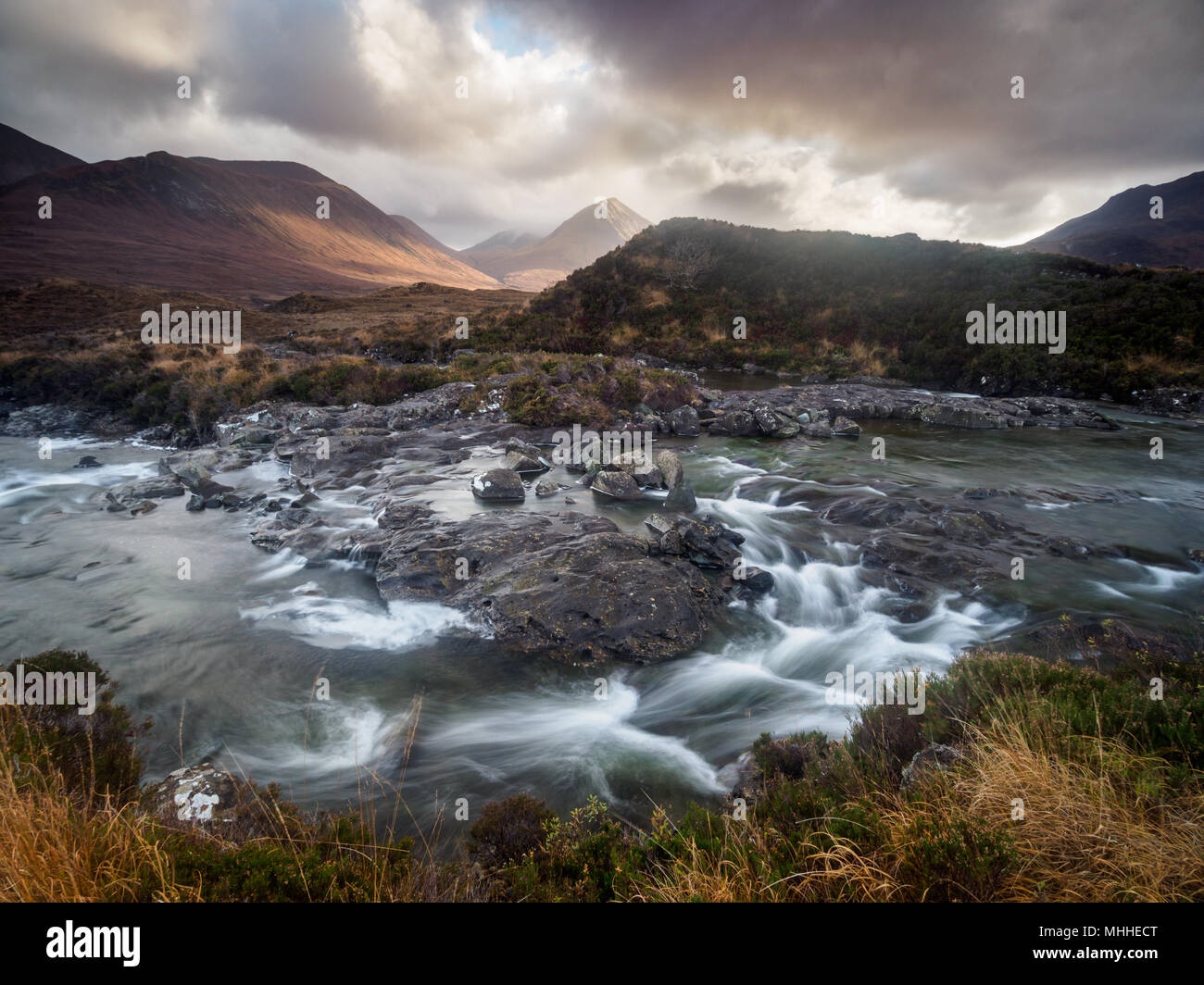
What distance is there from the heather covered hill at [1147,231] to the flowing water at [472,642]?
269 feet

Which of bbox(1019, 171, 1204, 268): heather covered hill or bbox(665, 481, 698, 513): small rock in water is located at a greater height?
bbox(1019, 171, 1204, 268): heather covered hill

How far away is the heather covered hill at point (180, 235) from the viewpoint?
90.5m

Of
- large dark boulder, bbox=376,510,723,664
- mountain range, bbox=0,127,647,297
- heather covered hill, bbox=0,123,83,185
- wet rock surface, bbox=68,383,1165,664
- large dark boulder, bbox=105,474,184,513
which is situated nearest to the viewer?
large dark boulder, bbox=376,510,723,664

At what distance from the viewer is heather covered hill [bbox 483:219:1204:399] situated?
25.5m

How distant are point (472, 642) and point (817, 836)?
224 inches

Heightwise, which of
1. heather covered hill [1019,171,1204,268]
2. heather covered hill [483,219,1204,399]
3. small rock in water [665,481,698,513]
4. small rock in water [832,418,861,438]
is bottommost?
small rock in water [665,481,698,513]

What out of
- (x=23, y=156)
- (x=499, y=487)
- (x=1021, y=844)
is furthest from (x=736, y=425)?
(x=23, y=156)

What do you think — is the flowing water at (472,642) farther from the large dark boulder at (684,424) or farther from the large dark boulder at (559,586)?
the large dark boulder at (684,424)

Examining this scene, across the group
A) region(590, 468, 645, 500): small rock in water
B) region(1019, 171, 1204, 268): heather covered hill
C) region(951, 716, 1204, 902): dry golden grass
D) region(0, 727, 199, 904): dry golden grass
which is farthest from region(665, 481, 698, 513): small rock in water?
region(1019, 171, 1204, 268): heather covered hill

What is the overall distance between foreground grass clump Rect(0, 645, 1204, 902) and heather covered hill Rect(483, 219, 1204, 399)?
1136 inches

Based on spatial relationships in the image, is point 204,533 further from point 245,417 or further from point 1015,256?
point 1015,256

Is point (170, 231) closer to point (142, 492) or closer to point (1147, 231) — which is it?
point (142, 492)

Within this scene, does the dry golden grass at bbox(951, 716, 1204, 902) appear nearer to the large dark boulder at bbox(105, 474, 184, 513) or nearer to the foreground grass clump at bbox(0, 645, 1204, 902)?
the foreground grass clump at bbox(0, 645, 1204, 902)

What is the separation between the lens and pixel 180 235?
129 metres
